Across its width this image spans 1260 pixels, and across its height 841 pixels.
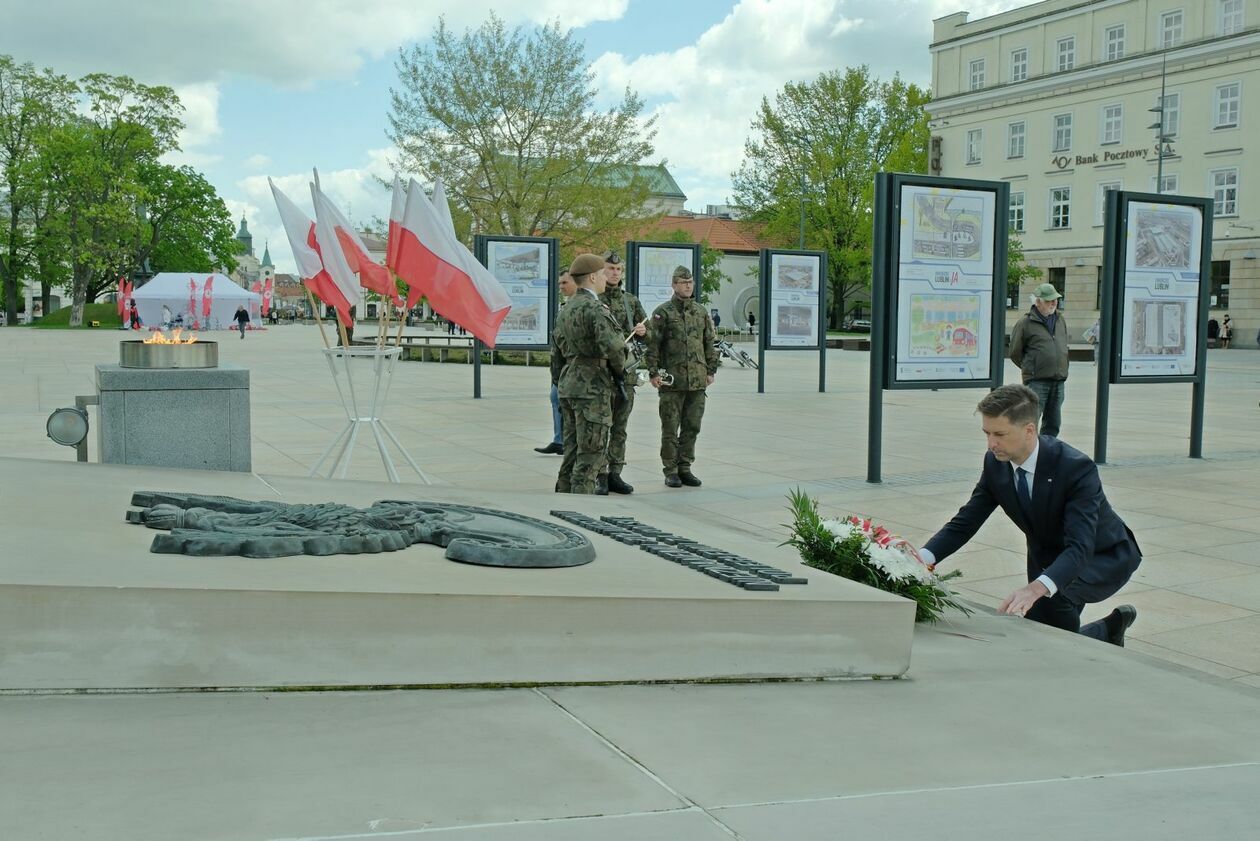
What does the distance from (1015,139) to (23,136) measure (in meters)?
53.4

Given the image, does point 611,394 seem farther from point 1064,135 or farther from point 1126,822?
point 1064,135

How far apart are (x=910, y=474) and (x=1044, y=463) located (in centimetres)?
635

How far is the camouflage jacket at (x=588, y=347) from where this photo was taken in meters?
8.23

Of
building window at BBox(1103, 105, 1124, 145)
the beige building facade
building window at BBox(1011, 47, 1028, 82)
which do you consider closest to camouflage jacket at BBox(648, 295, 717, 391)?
the beige building facade

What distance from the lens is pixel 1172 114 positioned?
51.4 m

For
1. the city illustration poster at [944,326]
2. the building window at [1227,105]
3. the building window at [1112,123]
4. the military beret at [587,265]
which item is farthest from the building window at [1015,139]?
the military beret at [587,265]

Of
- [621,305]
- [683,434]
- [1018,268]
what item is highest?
[1018,268]


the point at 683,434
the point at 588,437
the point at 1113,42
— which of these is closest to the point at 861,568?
the point at 588,437

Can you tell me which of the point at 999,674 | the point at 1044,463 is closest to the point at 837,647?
the point at 999,674

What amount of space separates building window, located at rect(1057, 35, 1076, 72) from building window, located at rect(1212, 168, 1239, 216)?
909 cm

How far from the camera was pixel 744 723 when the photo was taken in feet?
12.2

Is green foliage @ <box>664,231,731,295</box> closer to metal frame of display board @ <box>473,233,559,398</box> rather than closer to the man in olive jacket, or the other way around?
metal frame of display board @ <box>473,233,559,398</box>

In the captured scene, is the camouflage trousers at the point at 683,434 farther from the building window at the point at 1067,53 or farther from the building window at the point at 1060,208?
the building window at the point at 1067,53

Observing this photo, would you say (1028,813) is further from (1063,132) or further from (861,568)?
(1063,132)
